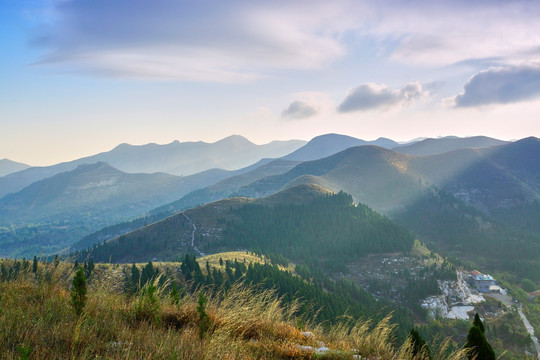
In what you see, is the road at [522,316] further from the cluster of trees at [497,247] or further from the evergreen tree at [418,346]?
the evergreen tree at [418,346]

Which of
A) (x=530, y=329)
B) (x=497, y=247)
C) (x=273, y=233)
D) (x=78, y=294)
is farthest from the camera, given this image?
(x=497, y=247)

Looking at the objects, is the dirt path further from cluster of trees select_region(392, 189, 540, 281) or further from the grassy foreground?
the grassy foreground

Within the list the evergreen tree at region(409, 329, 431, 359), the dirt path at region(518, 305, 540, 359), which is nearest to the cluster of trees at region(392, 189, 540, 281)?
the dirt path at region(518, 305, 540, 359)

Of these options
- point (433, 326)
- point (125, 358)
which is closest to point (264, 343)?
point (125, 358)

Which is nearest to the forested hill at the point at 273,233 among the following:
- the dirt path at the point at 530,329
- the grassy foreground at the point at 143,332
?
the dirt path at the point at 530,329

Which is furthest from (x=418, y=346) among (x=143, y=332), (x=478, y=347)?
(x=143, y=332)

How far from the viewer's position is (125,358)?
6066mm

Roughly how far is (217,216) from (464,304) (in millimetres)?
125317

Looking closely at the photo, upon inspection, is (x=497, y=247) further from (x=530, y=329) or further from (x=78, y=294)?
(x=78, y=294)

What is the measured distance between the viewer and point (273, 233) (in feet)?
530

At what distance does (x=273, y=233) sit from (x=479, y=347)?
15214 cm

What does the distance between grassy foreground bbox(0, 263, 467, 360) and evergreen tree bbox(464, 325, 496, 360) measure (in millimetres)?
2301

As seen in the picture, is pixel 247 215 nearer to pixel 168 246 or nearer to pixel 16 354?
pixel 168 246

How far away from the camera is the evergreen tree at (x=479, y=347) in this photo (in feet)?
36.0
